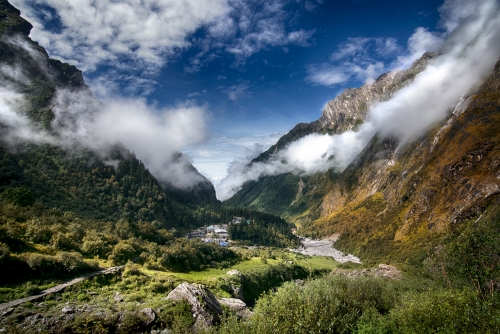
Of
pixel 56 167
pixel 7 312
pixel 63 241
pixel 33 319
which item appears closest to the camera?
pixel 33 319

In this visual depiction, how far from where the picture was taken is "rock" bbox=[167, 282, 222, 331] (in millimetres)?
30500

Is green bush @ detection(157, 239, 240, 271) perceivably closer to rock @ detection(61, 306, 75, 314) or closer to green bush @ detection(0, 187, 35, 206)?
rock @ detection(61, 306, 75, 314)

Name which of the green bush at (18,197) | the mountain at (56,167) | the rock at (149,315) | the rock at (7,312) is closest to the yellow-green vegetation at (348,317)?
the rock at (149,315)

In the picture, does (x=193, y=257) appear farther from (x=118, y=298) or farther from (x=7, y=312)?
(x=7, y=312)

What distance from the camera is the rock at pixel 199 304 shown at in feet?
100

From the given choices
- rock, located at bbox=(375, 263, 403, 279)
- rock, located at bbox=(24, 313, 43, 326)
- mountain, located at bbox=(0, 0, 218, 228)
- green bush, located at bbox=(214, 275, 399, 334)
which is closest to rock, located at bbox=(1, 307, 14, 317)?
rock, located at bbox=(24, 313, 43, 326)

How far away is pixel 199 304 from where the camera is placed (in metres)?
32.2

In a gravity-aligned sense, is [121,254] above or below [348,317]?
above

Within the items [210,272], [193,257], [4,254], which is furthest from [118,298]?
[193,257]

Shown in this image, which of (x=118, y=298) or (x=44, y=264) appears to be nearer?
(x=118, y=298)

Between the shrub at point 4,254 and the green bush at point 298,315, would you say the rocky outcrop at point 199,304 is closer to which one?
the green bush at point 298,315

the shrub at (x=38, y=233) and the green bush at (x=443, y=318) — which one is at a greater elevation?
the shrub at (x=38, y=233)

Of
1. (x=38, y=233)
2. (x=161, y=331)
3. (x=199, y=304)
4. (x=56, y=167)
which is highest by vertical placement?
(x=56, y=167)

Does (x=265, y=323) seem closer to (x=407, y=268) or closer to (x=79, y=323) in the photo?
(x=79, y=323)
